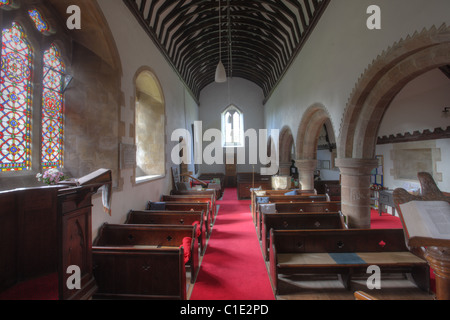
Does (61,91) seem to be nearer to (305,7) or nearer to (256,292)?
(256,292)

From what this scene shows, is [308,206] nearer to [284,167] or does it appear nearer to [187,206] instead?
[187,206]

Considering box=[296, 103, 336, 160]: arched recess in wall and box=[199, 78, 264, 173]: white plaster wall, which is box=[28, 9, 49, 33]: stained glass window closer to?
box=[296, 103, 336, 160]: arched recess in wall

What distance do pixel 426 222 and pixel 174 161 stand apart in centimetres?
659

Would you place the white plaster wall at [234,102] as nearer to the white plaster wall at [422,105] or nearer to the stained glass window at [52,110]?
the white plaster wall at [422,105]

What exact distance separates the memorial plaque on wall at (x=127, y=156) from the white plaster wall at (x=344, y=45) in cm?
382

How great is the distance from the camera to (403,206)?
1.38 meters

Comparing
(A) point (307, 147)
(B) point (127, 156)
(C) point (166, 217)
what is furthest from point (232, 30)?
(C) point (166, 217)

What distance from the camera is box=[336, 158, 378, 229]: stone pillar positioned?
4098 mm

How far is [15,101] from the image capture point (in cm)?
281

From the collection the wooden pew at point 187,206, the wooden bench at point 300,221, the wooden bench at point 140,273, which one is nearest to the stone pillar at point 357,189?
the wooden bench at point 300,221

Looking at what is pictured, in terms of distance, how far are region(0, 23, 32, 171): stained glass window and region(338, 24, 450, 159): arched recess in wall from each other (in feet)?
14.8

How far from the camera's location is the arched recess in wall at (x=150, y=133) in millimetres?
6070

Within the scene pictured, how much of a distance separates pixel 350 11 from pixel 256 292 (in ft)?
15.1

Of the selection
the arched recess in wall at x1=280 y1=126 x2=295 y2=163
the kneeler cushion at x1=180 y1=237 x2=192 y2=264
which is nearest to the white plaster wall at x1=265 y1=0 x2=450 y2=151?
the arched recess in wall at x1=280 y1=126 x2=295 y2=163
